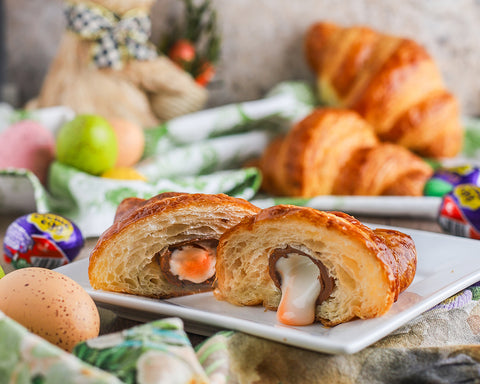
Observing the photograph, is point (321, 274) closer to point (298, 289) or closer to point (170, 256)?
point (298, 289)

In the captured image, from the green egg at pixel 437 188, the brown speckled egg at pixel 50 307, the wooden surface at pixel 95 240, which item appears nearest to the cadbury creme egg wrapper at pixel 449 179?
the green egg at pixel 437 188

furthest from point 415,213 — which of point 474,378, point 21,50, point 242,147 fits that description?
point 21,50

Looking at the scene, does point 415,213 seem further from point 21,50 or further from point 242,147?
point 21,50

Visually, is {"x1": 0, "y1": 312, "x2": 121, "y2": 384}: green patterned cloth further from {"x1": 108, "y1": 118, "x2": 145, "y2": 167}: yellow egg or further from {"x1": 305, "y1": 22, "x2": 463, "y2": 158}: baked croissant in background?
{"x1": 305, "y1": 22, "x2": 463, "y2": 158}: baked croissant in background

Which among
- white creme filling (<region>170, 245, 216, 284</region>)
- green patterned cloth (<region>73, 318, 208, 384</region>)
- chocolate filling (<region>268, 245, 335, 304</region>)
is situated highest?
green patterned cloth (<region>73, 318, 208, 384</region>)

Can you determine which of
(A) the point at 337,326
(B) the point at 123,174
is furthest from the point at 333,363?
(B) the point at 123,174

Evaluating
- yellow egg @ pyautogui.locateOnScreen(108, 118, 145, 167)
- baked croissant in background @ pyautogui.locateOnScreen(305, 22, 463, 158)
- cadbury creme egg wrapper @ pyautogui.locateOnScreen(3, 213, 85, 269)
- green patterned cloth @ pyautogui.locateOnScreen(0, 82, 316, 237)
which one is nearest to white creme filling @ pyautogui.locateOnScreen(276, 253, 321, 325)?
cadbury creme egg wrapper @ pyautogui.locateOnScreen(3, 213, 85, 269)

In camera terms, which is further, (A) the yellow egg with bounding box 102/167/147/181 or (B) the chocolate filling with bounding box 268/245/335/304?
(A) the yellow egg with bounding box 102/167/147/181
